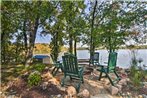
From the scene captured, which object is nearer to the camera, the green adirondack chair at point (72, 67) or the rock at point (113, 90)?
the green adirondack chair at point (72, 67)

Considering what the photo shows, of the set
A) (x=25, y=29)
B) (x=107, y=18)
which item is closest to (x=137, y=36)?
(x=107, y=18)

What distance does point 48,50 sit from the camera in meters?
12.5

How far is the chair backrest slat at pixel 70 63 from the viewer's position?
501 centimetres

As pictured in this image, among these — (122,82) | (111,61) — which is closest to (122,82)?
(122,82)

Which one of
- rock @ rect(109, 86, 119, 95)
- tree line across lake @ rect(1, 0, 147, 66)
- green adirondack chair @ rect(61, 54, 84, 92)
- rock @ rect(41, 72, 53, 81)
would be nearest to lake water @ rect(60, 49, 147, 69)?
tree line across lake @ rect(1, 0, 147, 66)

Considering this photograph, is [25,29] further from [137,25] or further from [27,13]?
[137,25]

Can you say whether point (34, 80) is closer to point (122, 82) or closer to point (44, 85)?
point (44, 85)

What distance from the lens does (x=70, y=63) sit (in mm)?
5141

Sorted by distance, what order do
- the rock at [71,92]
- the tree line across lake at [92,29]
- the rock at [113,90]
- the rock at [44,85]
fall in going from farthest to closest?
the tree line across lake at [92,29] → the rock at [113,90] → the rock at [44,85] → the rock at [71,92]

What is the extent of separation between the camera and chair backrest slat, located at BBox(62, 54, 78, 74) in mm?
5012

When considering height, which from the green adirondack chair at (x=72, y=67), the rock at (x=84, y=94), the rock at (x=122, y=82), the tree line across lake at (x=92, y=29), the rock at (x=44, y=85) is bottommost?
the rock at (x=84, y=94)

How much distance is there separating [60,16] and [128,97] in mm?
4297

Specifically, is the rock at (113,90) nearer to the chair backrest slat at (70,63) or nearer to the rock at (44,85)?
the chair backrest slat at (70,63)

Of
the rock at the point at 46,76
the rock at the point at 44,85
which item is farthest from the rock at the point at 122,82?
the rock at the point at 44,85
